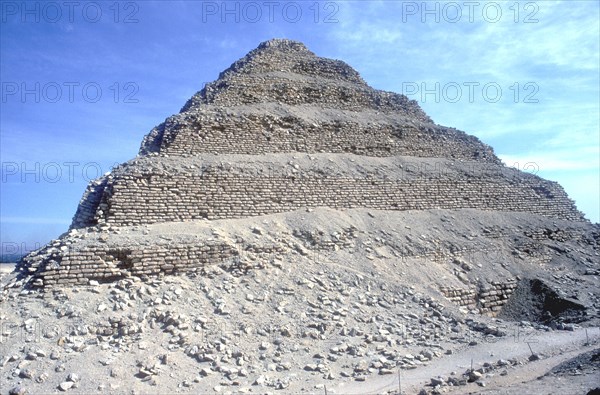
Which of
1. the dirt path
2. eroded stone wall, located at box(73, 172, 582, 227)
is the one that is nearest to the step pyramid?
eroded stone wall, located at box(73, 172, 582, 227)

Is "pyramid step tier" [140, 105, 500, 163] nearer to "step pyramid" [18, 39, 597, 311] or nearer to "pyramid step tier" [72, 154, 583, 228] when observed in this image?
"step pyramid" [18, 39, 597, 311]

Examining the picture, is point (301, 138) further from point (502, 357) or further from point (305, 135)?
point (502, 357)

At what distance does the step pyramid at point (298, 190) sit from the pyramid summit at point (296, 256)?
0.06 m

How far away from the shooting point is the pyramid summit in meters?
8.63

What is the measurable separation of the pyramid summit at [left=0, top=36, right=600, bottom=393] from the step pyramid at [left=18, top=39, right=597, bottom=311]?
0.21 feet

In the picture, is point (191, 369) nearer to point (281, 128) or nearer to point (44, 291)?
point (44, 291)

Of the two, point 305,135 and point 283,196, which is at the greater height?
point 305,135

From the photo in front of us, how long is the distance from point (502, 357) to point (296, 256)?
5619 mm

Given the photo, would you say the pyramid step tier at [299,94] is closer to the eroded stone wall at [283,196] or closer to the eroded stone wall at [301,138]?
the eroded stone wall at [301,138]

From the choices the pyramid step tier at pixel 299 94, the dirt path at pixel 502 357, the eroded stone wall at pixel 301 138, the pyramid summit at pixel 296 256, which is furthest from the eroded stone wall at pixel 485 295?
the pyramid step tier at pixel 299 94

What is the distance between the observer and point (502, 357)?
31.0 ft

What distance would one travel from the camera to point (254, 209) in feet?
45.2

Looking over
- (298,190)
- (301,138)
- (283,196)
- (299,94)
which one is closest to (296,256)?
(283,196)

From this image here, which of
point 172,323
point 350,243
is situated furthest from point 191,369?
point 350,243
